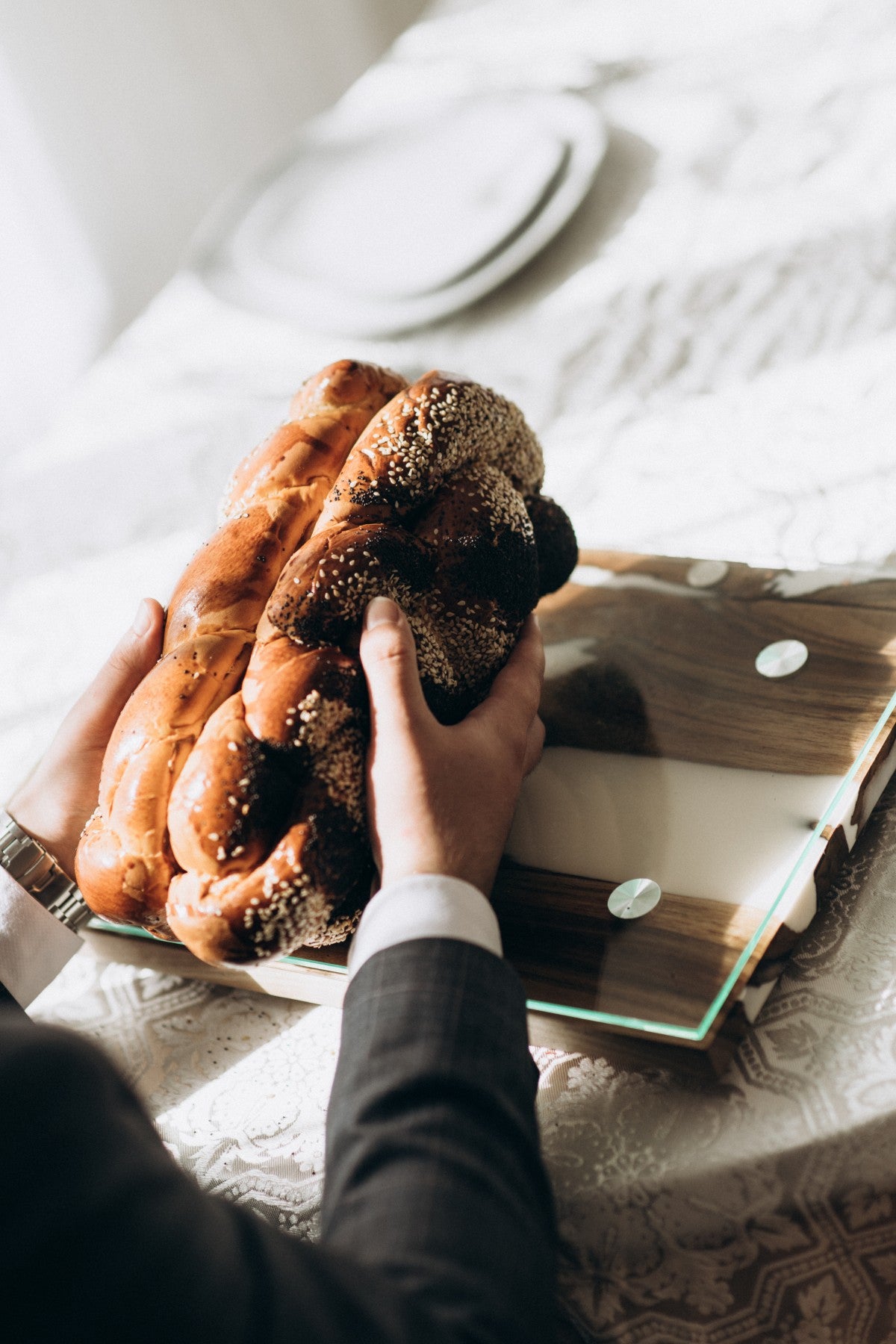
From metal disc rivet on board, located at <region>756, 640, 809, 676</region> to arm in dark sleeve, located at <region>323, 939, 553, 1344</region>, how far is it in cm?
47

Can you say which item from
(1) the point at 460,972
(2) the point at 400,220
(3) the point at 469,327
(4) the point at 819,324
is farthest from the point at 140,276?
(1) the point at 460,972

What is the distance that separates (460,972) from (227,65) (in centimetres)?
377

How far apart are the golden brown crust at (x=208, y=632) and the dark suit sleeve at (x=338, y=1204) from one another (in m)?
0.26

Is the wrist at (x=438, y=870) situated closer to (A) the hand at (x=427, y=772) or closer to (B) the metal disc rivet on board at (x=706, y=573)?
(A) the hand at (x=427, y=772)

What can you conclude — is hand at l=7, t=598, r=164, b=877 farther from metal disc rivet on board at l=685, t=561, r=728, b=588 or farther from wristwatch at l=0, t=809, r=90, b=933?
metal disc rivet on board at l=685, t=561, r=728, b=588

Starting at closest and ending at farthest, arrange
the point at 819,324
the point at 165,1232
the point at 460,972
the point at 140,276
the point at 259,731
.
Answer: the point at 165,1232
the point at 460,972
the point at 259,731
the point at 819,324
the point at 140,276

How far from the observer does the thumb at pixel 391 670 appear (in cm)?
83

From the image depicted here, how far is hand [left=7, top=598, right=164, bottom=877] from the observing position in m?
1.02

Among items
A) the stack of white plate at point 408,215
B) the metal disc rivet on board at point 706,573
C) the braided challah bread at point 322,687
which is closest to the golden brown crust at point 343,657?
the braided challah bread at point 322,687

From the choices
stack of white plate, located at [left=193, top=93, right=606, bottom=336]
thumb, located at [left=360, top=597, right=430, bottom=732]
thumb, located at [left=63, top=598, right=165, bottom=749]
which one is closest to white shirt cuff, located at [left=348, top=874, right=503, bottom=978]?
thumb, located at [left=360, top=597, right=430, bottom=732]

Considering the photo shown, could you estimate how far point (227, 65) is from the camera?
3643mm

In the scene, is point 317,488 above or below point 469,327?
above

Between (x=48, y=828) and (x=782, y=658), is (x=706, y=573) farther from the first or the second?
(x=48, y=828)

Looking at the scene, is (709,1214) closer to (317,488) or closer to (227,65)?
(317,488)
